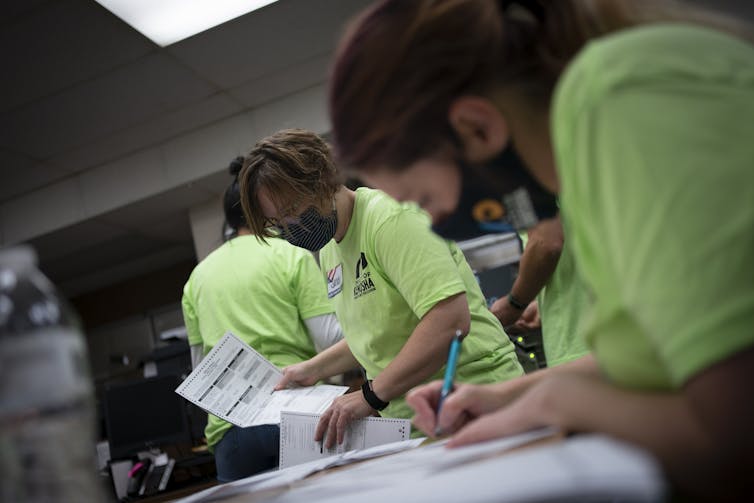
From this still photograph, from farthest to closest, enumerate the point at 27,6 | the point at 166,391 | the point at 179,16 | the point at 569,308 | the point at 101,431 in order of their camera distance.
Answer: the point at 101,431, the point at 179,16, the point at 166,391, the point at 27,6, the point at 569,308

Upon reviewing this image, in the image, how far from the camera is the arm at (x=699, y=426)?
1.62ft

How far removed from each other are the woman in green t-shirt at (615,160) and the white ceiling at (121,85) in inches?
83.2

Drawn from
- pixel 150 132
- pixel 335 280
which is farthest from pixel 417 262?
pixel 150 132

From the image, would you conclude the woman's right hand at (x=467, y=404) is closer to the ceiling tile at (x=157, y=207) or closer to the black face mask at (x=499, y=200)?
the black face mask at (x=499, y=200)

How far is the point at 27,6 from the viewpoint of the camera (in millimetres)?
3096

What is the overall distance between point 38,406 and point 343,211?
46.8 inches

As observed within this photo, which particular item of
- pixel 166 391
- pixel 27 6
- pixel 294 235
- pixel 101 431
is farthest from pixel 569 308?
pixel 101 431

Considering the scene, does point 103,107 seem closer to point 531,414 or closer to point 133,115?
point 133,115

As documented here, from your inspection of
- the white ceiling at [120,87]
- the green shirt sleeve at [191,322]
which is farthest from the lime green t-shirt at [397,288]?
the white ceiling at [120,87]

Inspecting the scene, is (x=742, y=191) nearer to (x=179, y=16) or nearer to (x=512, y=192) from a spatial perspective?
(x=512, y=192)

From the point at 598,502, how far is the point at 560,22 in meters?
0.53

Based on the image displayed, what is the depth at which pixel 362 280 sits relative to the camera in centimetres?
166

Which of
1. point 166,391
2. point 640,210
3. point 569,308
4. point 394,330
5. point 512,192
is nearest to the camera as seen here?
point 640,210

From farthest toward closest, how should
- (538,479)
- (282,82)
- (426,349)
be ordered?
(282,82)
(426,349)
(538,479)
